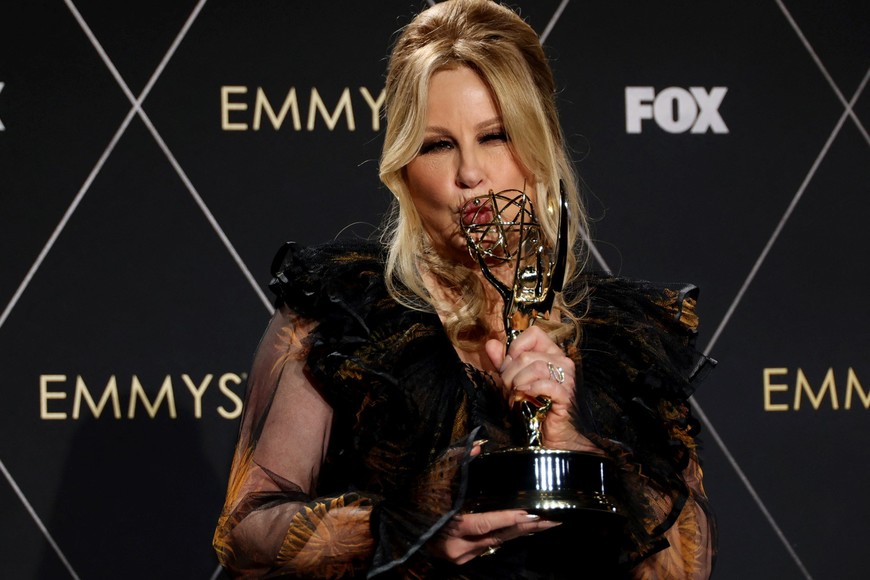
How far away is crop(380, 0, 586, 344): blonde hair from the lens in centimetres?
148

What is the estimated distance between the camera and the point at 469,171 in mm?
1453

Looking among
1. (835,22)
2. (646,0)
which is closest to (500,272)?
(646,0)

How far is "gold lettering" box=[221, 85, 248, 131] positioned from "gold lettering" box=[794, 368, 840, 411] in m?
1.07

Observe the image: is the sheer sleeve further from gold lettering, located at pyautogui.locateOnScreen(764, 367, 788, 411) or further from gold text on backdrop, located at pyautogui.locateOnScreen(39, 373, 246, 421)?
gold lettering, located at pyautogui.locateOnScreen(764, 367, 788, 411)

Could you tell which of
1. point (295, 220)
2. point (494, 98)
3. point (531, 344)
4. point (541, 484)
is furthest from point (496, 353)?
point (295, 220)

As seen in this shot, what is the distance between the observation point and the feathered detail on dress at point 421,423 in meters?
1.24

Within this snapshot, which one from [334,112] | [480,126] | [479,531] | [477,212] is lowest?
[479,531]

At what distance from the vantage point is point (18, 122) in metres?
2.07

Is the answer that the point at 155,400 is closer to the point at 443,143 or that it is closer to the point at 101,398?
the point at 101,398

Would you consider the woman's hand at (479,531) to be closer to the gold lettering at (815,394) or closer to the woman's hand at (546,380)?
the woman's hand at (546,380)

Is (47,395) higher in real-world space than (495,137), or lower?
lower

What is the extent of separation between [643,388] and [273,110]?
94cm

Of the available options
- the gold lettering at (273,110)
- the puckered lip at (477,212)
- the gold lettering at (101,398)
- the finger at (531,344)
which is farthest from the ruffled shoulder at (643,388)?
the gold lettering at (101,398)

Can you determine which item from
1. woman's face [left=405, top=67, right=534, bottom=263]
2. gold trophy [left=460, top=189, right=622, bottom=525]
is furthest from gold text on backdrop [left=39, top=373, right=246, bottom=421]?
gold trophy [left=460, top=189, right=622, bottom=525]
